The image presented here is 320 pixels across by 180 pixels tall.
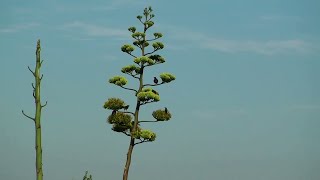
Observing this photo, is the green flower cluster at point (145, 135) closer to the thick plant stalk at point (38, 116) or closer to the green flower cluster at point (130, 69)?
the green flower cluster at point (130, 69)

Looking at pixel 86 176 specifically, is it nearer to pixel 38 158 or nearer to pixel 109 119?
pixel 109 119

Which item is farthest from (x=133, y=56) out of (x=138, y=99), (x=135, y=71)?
(x=138, y=99)

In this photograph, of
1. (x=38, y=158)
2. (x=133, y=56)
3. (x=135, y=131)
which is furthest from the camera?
(x=133, y=56)

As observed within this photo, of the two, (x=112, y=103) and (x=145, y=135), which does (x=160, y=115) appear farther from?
(x=112, y=103)

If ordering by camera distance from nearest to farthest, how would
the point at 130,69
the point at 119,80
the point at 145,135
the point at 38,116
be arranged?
the point at 38,116 < the point at 145,135 < the point at 119,80 < the point at 130,69

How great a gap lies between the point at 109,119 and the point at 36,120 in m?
18.2

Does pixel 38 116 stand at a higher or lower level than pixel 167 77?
higher

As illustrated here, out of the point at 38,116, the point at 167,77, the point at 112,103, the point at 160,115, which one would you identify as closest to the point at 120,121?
the point at 112,103

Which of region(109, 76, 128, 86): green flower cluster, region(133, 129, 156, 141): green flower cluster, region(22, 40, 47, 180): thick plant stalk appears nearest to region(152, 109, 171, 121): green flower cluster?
region(133, 129, 156, 141): green flower cluster

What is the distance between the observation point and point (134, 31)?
81.5 feet

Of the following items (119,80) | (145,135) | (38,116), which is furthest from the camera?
(119,80)

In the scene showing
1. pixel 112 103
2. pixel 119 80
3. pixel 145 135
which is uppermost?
pixel 119 80

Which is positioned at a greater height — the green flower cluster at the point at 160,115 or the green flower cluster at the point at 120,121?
the green flower cluster at the point at 160,115

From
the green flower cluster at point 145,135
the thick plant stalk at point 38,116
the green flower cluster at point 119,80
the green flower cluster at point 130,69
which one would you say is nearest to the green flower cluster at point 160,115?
the green flower cluster at point 145,135
